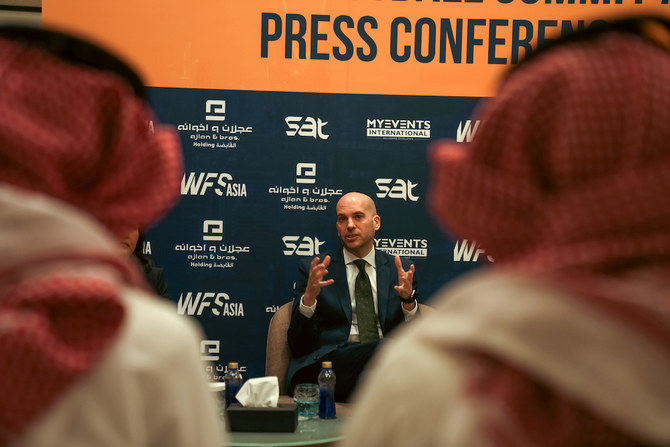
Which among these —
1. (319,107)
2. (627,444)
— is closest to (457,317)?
(627,444)

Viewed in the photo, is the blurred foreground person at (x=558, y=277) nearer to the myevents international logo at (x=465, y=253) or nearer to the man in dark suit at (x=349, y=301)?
the man in dark suit at (x=349, y=301)

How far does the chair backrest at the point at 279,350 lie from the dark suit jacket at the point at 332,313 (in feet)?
0.16

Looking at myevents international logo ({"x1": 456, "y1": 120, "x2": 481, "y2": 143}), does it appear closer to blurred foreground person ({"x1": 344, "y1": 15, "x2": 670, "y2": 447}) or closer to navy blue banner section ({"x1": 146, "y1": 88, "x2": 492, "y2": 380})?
navy blue banner section ({"x1": 146, "y1": 88, "x2": 492, "y2": 380})

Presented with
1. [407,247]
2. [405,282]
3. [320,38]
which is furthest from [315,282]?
[320,38]

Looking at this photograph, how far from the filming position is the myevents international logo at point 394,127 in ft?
16.1

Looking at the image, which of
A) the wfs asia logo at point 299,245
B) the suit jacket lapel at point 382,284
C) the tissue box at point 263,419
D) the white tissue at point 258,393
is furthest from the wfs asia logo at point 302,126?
the tissue box at point 263,419

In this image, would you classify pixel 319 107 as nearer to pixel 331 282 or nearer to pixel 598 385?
pixel 331 282

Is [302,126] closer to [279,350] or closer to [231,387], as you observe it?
[279,350]

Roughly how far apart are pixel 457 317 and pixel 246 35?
4.34 metres

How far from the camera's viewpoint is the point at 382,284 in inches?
186

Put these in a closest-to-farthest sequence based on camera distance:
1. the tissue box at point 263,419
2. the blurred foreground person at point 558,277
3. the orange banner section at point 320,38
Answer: the blurred foreground person at point 558,277 → the tissue box at point 263,419 → the orange banner section at point 320,38

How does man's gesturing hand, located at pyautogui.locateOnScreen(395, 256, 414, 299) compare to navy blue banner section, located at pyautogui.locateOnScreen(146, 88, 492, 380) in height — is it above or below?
below

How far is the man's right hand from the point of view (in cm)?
447

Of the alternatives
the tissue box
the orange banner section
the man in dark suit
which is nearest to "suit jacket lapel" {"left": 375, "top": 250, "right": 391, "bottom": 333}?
the man in dark suit
